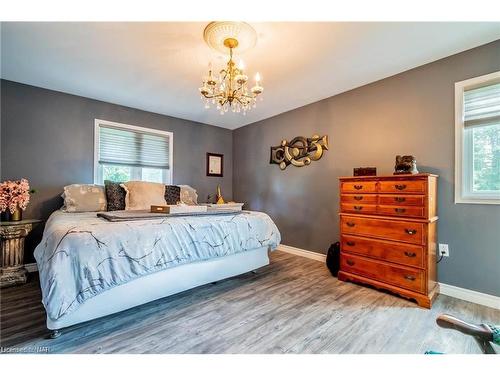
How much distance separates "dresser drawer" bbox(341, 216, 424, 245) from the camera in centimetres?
200

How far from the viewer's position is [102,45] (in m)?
2.00

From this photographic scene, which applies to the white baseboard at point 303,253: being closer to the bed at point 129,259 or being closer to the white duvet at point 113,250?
the bed at point 129,259

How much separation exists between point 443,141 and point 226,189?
3.44 m

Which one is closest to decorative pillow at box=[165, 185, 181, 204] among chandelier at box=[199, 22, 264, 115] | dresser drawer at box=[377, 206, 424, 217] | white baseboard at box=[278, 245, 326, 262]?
chandelier at box=[199, 22, 264, 115]

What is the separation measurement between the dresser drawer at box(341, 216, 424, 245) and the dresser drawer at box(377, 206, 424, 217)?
8cm

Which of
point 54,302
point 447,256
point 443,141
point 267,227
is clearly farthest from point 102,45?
point 447,256

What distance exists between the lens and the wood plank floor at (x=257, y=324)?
1.43 meters

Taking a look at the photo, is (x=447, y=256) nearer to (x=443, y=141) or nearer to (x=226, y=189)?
(x=443, y=141)

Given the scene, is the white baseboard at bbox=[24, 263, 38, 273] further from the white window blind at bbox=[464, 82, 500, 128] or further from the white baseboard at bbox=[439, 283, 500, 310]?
the white window blind at bbox=[464, 82, 500, 128]

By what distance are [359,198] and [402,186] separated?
0.41 metres

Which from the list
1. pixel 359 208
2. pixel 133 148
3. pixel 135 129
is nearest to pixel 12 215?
pixel 133 148

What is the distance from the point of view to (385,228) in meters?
2.17

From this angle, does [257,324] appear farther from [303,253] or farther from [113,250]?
[303,253]

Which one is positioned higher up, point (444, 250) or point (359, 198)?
point (359, 198)
